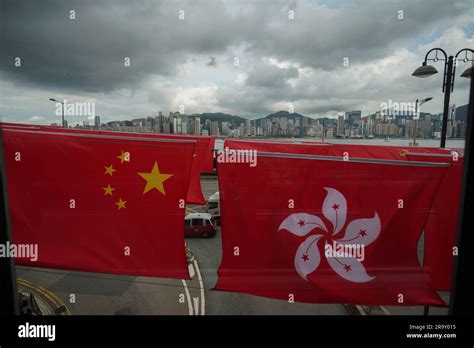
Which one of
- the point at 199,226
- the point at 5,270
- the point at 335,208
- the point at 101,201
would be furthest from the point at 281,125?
the point at 199,226

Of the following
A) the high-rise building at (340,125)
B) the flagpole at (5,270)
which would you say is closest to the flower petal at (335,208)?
the flagpole at (5,270)

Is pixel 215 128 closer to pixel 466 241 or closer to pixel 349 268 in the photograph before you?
pixel 349 268

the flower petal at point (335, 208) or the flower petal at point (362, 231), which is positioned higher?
the flower petal at point (335, 208)

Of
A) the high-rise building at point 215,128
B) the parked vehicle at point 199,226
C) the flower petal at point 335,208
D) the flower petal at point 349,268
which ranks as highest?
the high-rise building at point 215,128

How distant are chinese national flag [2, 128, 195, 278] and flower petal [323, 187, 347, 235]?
3.88 ft

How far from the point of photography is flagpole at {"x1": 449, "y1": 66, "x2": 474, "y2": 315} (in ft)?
4.95

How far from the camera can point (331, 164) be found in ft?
6.26

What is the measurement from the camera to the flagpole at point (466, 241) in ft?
4.95

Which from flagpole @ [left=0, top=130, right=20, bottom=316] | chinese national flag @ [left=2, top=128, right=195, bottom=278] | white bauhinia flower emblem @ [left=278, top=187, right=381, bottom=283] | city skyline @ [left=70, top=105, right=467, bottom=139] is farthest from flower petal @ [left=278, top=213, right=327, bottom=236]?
city skyline @ [left=70, top=105, right=467, bottom=139]

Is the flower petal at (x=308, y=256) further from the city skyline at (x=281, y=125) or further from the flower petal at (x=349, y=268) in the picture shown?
the city skyline at (x=281, y=125)

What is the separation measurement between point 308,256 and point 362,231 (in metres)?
0.49

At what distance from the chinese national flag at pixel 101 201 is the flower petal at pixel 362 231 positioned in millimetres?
1378

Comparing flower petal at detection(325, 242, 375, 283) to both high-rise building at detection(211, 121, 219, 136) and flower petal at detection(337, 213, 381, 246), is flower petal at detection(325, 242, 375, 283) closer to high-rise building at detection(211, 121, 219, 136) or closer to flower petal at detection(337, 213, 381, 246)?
flower petal at detection(337, 213, 381, 246)
